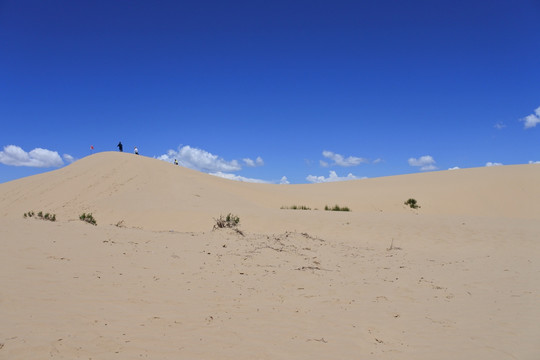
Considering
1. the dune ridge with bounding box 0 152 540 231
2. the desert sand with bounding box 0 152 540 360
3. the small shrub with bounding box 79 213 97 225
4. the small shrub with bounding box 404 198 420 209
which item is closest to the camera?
the desert sand with bounding box 0 152 540 360

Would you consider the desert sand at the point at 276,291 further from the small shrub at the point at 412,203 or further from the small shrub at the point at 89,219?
the small shrub at the point at 412,203

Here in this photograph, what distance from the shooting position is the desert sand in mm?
4250

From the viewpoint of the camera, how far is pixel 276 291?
6.50 metres

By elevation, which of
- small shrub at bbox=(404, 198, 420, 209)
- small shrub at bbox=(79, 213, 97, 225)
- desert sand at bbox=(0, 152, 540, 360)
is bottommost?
desert sand at bbox=(0, 152, 540, 360)

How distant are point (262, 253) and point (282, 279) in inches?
86.3

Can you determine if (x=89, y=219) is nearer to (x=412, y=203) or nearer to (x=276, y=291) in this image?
(x=276, y=291)

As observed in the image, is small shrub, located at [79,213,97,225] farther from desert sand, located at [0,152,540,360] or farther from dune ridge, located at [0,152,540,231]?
dune ridge, located at [0,152,540,231]

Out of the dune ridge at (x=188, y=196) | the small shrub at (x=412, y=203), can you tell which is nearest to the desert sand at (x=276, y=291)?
the dune ridge at (x=188, y=196)

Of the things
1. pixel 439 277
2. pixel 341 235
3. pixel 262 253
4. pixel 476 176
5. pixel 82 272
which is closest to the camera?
pixel 82 272

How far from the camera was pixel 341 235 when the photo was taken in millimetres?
14133

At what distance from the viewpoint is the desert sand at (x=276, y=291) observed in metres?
4.25

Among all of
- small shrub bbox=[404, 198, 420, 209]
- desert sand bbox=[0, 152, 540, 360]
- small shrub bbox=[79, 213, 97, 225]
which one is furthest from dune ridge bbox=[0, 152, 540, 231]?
small shrub bbox=[79, 213, 97, 225]

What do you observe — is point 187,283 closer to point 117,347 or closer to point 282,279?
point 282,279

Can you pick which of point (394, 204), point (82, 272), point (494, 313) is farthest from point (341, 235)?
point (394, 204)
